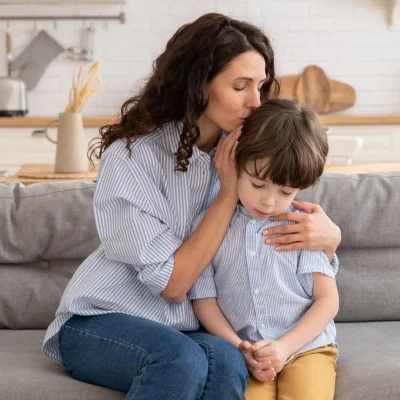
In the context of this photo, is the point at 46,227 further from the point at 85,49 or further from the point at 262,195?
the point at 85,49

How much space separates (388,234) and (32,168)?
1805 mm

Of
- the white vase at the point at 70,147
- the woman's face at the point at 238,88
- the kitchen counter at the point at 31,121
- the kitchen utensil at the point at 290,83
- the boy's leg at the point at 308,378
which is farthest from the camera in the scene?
the kitchen utensil at the point at 290,83

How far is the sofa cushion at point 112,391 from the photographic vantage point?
69.6 inches

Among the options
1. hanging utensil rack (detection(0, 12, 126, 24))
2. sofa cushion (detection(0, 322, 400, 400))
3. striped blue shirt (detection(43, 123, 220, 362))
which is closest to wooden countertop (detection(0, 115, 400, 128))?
hanging utensil rack (detection(0, 12, 126, 24))

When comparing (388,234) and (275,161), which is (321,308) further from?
(388,234)

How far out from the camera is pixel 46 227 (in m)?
2.30

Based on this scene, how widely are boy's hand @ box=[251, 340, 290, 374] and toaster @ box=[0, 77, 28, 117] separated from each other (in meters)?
3.77

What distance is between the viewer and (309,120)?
6.02 ft

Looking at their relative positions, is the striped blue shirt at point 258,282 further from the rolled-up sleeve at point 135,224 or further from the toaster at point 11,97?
the toaster at point 11,97

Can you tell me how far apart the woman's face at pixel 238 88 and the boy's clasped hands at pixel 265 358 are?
1.67 ft

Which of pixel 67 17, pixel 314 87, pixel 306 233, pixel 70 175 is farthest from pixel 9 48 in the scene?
pixel 306 233

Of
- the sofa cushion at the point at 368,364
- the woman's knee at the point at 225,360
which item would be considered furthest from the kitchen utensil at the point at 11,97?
the woman's knee at the point at 225,360

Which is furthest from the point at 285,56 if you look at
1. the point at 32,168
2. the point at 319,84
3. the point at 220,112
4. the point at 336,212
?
the point at 220,112

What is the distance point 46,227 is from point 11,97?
3068 mm
